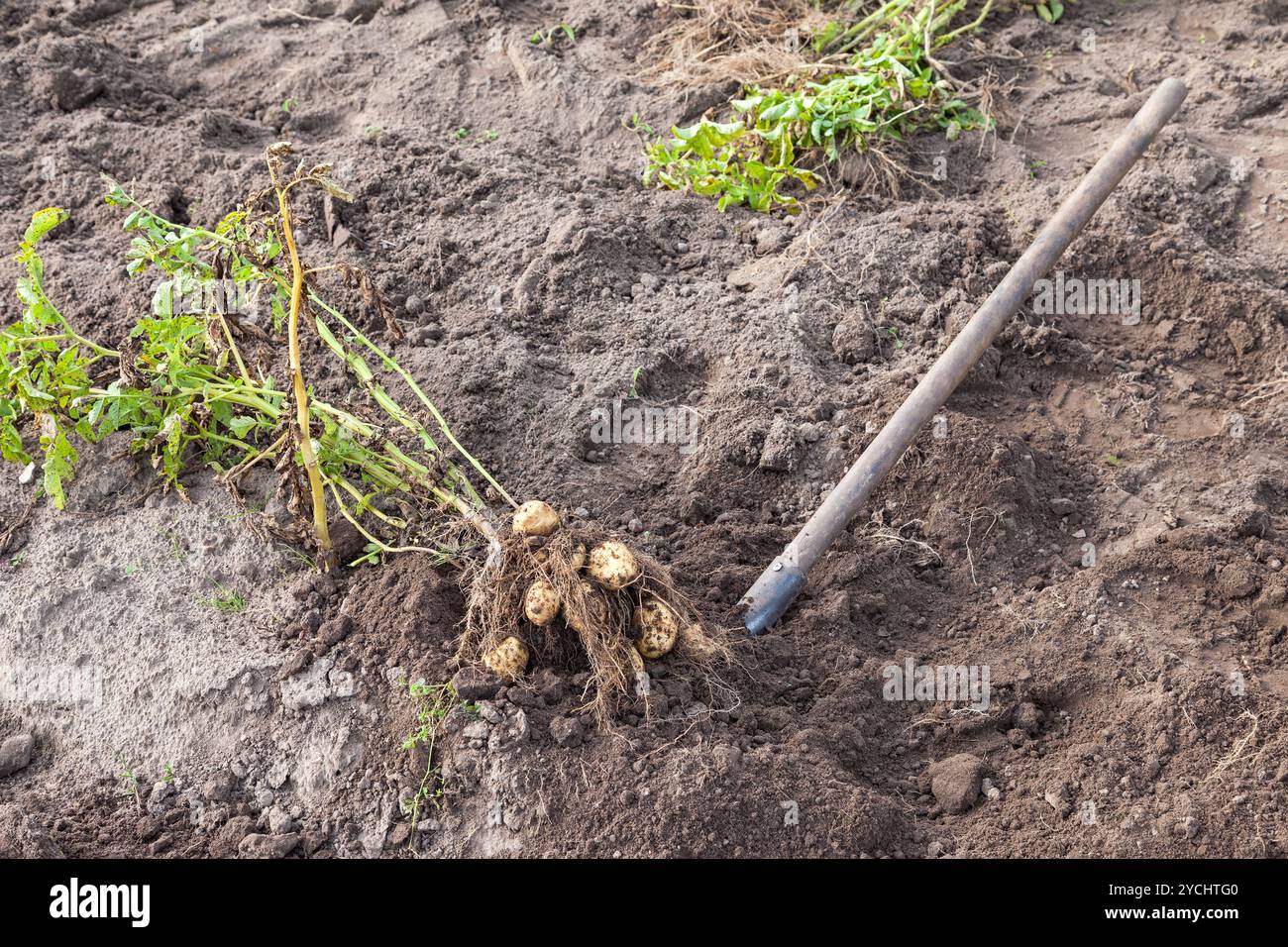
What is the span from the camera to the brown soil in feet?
8.68

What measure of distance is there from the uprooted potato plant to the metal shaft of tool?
27 cm

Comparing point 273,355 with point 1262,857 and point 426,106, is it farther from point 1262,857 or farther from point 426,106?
point 1262,857

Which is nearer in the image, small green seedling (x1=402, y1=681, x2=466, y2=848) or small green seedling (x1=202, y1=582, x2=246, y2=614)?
small green seedling (x1=402, y1=681, x2=466, y2=848)

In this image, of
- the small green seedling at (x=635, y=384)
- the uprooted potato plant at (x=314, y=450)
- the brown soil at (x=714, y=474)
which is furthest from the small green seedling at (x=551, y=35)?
the uprooted potato plant at (x=314, y=450)

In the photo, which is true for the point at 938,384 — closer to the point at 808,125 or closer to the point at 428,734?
the point at 428,734

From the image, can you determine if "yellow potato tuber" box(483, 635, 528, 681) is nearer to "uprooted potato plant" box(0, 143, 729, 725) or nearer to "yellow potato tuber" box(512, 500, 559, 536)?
"uprooted potato plant" box(0, 143, 729, 725)

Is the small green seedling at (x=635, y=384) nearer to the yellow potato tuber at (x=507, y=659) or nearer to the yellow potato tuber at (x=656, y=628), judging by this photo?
the yellow potato tuber at (x=656, y=628)

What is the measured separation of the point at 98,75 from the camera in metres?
4.88

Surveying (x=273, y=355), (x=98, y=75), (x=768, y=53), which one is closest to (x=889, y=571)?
(x=273, y=355)

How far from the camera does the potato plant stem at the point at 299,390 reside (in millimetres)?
2701

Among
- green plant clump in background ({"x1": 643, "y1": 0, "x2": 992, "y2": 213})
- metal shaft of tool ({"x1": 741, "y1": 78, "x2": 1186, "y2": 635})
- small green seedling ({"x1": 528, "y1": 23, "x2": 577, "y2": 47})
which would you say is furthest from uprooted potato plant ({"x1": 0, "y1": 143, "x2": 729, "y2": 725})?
small green seedling ({"x1": 528, "y1": 23, "x2": 577, "y2": 47})

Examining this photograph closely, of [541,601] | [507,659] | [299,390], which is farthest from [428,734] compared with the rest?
[299,390]

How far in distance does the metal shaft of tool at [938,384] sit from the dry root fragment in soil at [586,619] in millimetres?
243

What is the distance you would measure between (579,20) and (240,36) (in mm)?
1457
